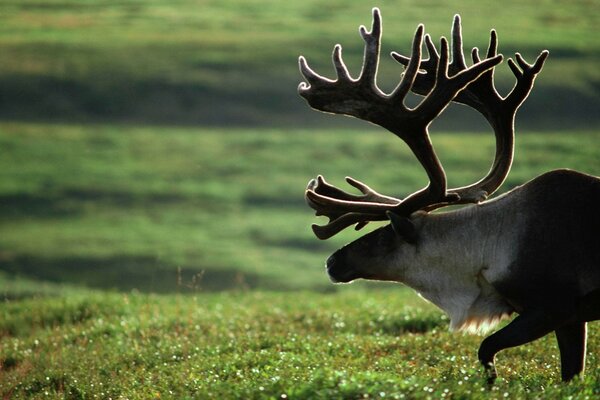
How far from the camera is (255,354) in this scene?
1009 cm

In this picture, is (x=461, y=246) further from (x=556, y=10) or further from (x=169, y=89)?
(x=556, y=10)

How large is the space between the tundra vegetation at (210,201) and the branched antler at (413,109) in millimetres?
1448

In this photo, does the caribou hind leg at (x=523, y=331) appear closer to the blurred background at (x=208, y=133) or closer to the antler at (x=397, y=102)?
the antler at (x=397, y=102)

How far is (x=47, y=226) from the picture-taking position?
33.3 m

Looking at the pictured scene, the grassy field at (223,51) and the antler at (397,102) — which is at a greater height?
the antler at (397,102)

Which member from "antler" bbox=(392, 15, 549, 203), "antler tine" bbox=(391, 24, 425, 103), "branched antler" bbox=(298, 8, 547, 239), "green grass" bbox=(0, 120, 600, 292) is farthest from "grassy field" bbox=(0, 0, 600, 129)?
"antler tine" bbox=(391, 24, 425, 103)

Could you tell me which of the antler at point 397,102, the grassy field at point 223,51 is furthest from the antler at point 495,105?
the grassy field at point 223,51

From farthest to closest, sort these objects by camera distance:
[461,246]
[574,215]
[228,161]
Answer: [228,161]
[461,246]
[574,215]

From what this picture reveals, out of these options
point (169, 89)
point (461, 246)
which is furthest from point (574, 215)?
point (169, 89)

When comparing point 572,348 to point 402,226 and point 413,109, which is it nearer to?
point 402,226

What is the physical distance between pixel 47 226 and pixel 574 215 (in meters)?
27.1

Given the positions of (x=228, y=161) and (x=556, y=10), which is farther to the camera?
(x=556, y=10)

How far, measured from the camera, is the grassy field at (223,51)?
47.7 m

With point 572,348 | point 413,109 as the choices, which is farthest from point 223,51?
point 572,348
